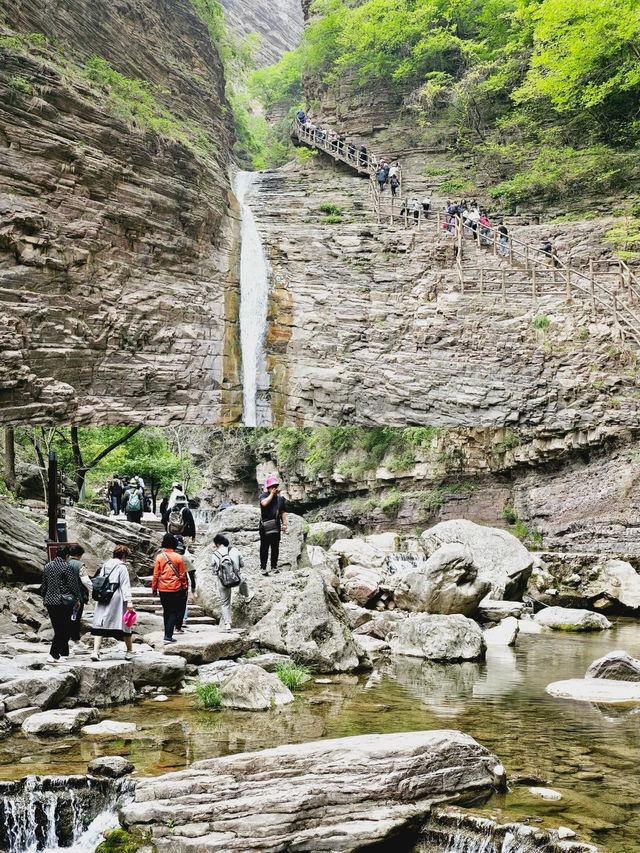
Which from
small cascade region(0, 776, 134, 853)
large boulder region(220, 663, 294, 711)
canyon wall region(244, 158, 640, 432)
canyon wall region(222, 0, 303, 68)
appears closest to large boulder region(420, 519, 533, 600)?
canyon wall region(244, 158, 640, 432)

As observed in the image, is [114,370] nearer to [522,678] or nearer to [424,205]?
[424,205]

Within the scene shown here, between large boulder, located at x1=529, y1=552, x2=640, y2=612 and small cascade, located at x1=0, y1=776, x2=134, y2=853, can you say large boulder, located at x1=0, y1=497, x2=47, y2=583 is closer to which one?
small cascade, located at x1=0, y1=776, x2=134, y2=853

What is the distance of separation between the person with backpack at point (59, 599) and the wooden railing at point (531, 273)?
17.8 metres

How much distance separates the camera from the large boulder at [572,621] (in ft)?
43.8

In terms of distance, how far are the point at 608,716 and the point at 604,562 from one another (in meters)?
10.7

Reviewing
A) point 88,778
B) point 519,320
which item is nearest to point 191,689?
point 88,778

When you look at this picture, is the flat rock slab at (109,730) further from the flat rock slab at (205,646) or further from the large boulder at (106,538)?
the large boulder at (106,538)

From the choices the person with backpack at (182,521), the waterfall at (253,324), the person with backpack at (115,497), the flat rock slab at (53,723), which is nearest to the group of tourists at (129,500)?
the person with backpack at (115,497)

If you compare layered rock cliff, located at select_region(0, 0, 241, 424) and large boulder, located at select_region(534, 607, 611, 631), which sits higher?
layered rock cliff, located at select_region(0, 0, 241, 424)

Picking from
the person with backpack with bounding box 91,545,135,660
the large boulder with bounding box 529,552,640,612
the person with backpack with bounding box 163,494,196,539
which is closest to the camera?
the person with backpack with bounding box 91,545,135,660

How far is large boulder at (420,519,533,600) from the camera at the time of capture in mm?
15680

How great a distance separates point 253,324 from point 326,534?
27.6ft

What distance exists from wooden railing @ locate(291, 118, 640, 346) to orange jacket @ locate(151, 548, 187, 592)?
16550 mm

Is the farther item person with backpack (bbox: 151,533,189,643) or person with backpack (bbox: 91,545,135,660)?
person with backpack (bbox: 151,533,189,643)
